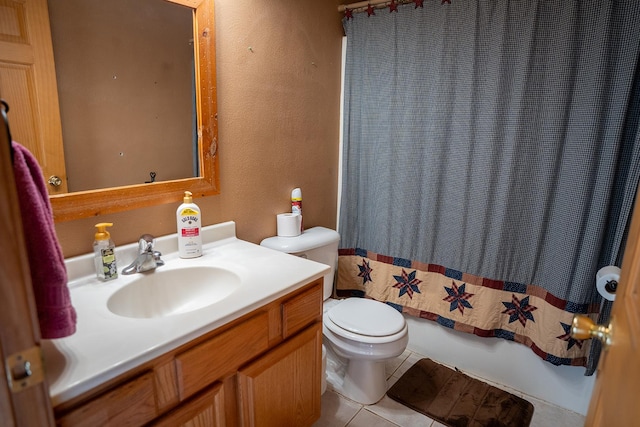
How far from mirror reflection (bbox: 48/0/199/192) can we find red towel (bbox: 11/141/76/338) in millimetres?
497

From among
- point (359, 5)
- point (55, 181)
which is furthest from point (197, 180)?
point (359, 5)

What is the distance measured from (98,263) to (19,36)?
26.1 inches

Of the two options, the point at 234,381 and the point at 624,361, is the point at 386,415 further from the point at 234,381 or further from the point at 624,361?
the point at 624,361

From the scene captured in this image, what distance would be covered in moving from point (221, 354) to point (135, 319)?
242mm

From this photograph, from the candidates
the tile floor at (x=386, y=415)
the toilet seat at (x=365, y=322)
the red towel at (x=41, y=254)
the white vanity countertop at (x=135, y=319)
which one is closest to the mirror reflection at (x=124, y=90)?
the white vanity countertop at (x=135, y=319)

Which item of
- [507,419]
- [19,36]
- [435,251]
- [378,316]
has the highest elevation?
[19,36]

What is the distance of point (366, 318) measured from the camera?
1739 millimetres

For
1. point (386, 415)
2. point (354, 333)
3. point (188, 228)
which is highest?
point (188, 228)

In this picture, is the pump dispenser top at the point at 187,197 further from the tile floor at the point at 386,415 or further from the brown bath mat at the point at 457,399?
the brown bath mat at the point at 457,399

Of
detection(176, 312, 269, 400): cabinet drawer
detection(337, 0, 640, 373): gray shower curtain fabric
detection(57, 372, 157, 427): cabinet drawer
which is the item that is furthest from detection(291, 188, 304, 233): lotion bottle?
detection(57, 372, 157, 427): cabinet drawer

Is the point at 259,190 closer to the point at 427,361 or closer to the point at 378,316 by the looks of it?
the point at 378,316

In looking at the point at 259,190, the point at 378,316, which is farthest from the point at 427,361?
the point at 259,190

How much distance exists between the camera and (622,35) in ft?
4.65

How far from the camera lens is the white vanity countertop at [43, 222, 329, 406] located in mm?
766
